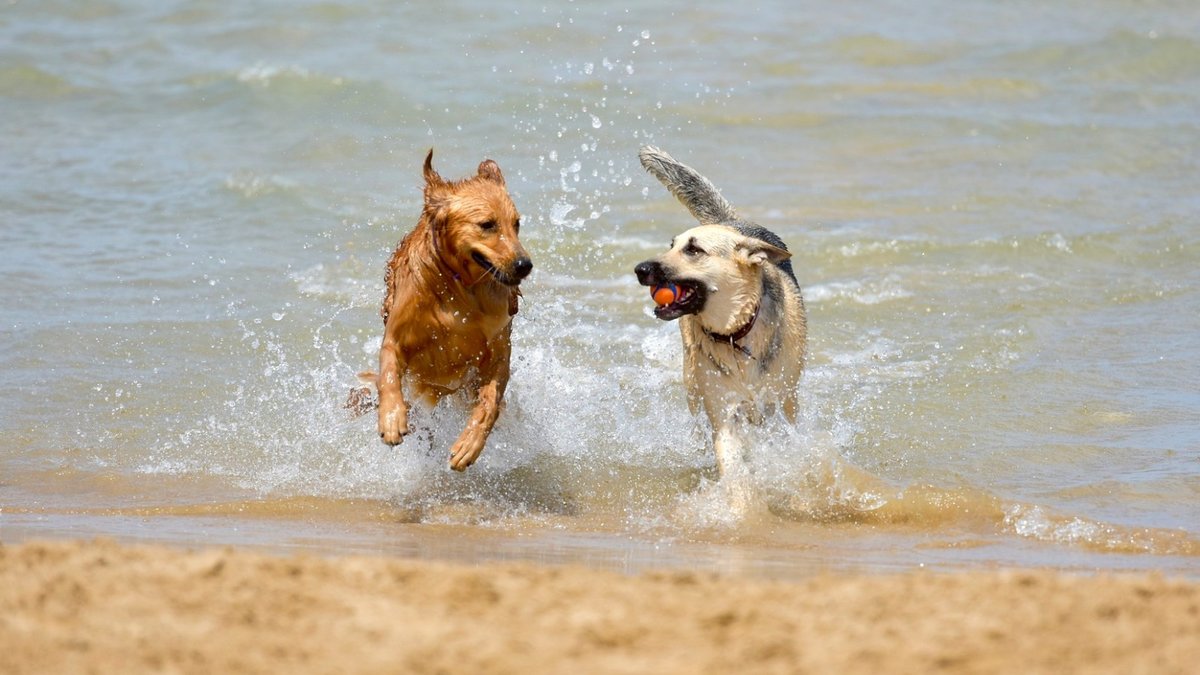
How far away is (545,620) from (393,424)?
2.78 meters

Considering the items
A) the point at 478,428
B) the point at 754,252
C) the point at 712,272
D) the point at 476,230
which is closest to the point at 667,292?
the point at 712,272

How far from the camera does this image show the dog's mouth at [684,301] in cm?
660

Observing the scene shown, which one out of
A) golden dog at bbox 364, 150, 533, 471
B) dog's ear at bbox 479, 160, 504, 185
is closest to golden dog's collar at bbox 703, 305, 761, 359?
golden dog at bbox 364, 150, 533, 471

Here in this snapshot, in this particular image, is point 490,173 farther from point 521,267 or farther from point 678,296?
point 678,296

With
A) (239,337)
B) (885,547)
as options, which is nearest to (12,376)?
(239,337)

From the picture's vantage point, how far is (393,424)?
6312mm

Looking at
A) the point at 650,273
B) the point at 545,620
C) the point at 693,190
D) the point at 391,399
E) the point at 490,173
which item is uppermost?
the point at 490,173

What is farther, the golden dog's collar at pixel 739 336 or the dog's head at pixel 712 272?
the golden dog's collar at pixel 739 336

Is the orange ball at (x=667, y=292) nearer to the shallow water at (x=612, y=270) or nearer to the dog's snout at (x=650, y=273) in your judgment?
the dog's snout at (x=650, y=273)

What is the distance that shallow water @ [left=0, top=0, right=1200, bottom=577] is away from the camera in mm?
6480

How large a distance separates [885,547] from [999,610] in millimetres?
2056

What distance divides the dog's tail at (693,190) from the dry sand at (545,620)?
148 inches

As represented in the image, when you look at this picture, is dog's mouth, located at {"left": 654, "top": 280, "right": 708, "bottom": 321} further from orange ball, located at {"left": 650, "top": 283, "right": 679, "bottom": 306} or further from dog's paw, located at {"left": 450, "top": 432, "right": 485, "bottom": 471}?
dog's paw, located at {"left": 450, "top": 432, "right": 485, "bottom": 471}

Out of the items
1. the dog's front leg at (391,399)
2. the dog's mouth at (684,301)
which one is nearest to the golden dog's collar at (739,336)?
the dog's mouth at (684,301)
